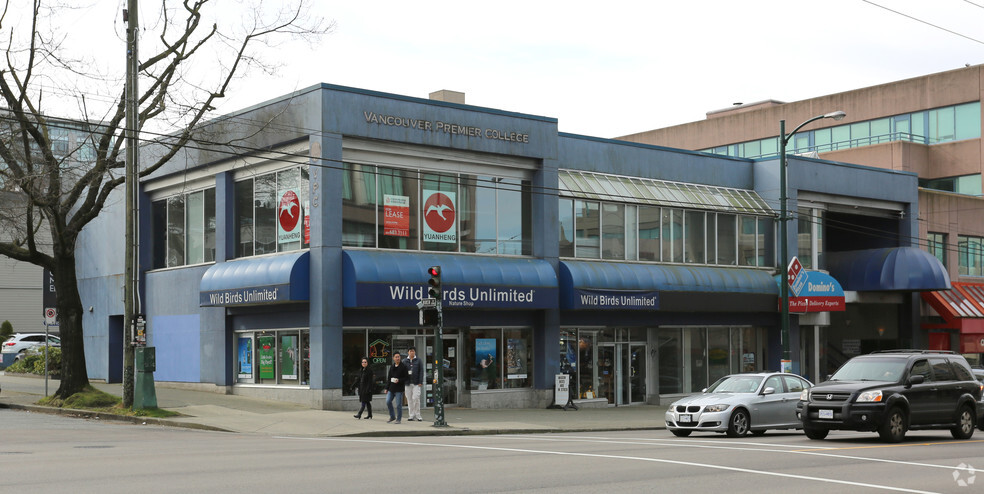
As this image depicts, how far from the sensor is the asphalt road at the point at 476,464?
11.5 m

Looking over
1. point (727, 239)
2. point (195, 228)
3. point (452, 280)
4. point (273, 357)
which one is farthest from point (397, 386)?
point (727, 239)

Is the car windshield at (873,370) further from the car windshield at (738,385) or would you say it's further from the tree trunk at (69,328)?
the tree trunk at (69,328)

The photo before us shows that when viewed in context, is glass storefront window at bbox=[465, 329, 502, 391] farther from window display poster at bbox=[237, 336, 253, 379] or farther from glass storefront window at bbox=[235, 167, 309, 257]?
window display poster at bbox=[237, 336, 253, 379]

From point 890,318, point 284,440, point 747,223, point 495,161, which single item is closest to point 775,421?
point 284,440

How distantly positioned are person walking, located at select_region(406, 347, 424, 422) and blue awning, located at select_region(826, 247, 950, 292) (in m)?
21.7

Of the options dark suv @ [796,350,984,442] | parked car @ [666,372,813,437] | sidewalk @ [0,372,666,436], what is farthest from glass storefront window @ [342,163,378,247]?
dark suv @ [796,350,984,442]

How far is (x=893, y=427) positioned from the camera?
1794cm

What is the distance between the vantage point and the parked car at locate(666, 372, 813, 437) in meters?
20.5

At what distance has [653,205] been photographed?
3344 cm

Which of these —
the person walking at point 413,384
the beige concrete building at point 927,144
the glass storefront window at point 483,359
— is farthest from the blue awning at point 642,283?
the person walking at point 413,384

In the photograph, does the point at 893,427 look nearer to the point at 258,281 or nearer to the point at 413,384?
the point at 413,384

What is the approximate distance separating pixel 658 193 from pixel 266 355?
14.0 metres

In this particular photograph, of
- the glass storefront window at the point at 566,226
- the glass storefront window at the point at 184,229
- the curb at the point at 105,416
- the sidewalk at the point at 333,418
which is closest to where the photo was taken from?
the sidewalk at the point at 333,418

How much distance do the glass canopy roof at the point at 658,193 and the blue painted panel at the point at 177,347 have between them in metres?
12.5
